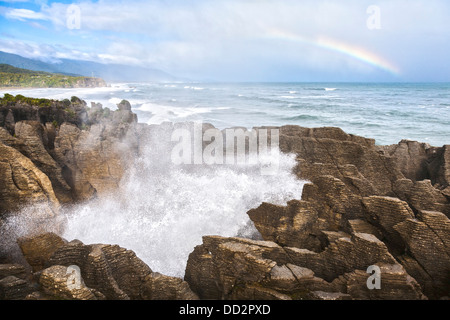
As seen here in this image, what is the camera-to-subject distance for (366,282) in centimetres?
562

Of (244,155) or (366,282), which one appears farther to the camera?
(244,155)

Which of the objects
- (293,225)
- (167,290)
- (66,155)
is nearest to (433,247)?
(293,225)

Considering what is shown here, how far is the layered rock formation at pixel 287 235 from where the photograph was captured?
5.71 metres

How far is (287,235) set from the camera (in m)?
7.93

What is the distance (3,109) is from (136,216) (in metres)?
8.32

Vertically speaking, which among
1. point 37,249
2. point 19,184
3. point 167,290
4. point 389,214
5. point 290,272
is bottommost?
point 167,290

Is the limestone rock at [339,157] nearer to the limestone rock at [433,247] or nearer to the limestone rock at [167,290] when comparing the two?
the limestone rock at [433,247]

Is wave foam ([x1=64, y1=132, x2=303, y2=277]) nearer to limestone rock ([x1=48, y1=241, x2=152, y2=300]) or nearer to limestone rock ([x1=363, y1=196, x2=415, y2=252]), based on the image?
limestone rock ([x1=48, y1=241, x2=152, y2=300])

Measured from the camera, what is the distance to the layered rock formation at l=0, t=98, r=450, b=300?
5715 millimetres

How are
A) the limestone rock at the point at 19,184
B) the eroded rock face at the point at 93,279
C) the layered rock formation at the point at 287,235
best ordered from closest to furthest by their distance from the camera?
the eroded rock face at the point at 93,279 < the layered rock formation at the point at 287,235 < the limestone rock at the point at 19,184

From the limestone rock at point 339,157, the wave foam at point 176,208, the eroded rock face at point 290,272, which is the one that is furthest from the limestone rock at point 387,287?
the wave foam at point 176,208

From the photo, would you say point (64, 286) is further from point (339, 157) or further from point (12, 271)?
point (339, 157)
